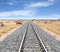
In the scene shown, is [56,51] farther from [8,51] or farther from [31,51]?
[8,51]

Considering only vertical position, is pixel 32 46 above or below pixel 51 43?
above

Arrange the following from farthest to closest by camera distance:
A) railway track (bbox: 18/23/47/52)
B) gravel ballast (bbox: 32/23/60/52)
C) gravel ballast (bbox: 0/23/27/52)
A: gravel ballast (bbox: 32/23/60/52), gravel ballast (bbox: 0/23/27/52), railway track (bbox: 18/23/47/52)

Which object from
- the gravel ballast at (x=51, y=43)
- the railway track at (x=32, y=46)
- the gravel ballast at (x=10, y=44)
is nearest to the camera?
the railway track at (x=32, y=46)

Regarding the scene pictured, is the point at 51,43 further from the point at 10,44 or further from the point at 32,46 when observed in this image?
the point at 10,44

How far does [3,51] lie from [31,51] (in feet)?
5.72

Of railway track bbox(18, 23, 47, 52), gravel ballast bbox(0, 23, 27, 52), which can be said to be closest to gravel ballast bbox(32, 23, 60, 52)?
railway track bbox(18, 23, 47, 52)

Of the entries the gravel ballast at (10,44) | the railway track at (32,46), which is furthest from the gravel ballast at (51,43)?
the gravel ballast at (10,44)

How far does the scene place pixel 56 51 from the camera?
33.5 ft

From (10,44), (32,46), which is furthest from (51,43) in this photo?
(10,44)

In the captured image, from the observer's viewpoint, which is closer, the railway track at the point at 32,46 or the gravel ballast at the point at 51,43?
the railway track at the point at 32,46

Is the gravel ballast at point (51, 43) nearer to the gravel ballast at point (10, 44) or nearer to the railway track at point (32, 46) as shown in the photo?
the railway track at point (32, 46)

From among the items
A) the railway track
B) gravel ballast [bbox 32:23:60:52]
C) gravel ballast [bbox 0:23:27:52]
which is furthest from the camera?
gravel ballast [bbox 32:23:60:52]

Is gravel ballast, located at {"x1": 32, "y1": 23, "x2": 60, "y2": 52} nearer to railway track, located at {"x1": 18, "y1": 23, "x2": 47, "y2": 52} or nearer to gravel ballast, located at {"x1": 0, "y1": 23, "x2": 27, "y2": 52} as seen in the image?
railway track, located at {"x1": 18, "y1": 23, "x2": 47, "y2": 52}

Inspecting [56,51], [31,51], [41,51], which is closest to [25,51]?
[31,51]
